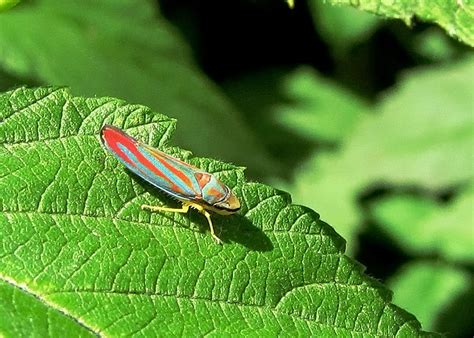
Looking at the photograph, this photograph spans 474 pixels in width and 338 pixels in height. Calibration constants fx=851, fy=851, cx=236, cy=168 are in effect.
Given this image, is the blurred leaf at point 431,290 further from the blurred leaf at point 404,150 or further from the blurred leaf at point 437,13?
the blurred leaf at point 437,13

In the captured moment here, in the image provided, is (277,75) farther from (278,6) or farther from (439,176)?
(439,176)

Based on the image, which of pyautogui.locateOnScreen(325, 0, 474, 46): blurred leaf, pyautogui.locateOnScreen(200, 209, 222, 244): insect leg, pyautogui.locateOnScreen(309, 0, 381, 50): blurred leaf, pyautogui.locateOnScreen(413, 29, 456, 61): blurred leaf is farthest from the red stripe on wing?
pyautogui.locateOnScreen(413, 29, 456, 61): blurred leaf

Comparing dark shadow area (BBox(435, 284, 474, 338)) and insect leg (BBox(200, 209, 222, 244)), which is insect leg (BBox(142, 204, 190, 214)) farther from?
dark shadow area (BBox(435, 284, 474, 338))

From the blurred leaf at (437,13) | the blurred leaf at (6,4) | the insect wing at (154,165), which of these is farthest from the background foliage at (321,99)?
the blurred leaf at (6,4)

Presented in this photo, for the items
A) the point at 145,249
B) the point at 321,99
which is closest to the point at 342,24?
the point at 321,99

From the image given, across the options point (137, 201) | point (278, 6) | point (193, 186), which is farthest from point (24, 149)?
point (278, 6)

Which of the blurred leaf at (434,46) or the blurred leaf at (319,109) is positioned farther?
the blurred leaf at (319,109)

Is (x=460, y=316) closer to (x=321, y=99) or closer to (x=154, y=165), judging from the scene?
(x=321, y=99)
